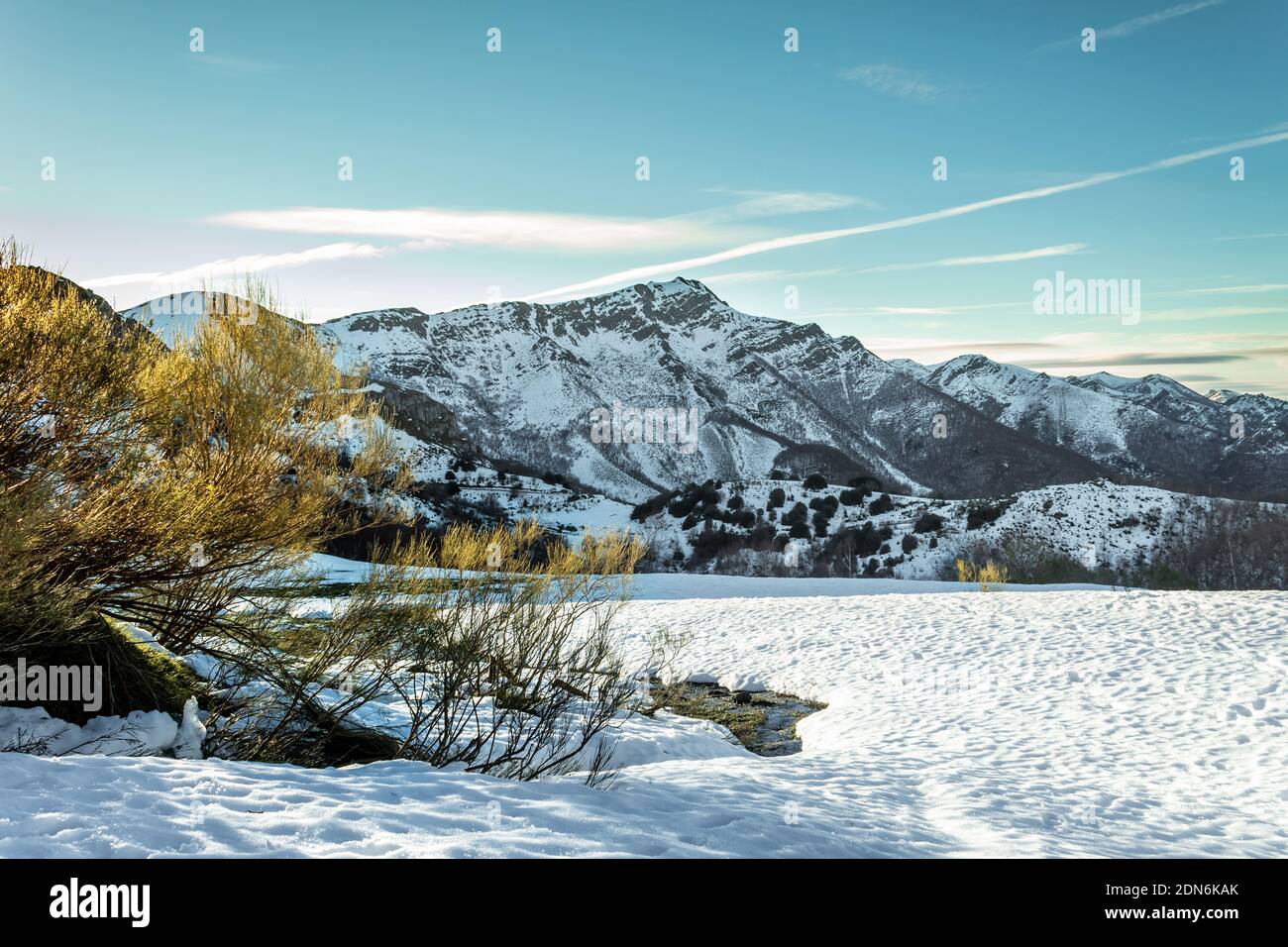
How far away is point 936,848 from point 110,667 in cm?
568

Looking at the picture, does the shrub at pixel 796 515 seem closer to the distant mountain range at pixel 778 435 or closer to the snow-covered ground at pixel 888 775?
the snow-covered ground at pixel 888 775

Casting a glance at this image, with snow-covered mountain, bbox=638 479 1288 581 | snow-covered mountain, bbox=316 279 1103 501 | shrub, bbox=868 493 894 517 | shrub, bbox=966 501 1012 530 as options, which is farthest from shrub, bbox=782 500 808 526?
snow-covered mountain, bbox=316 279 1103 501

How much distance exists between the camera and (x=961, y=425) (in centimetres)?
14638

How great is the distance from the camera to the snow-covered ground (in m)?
3.44

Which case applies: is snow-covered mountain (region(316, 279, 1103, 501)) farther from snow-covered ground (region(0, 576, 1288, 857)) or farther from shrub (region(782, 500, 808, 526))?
snow-covered ground (region(0, 576, 1288, 857))

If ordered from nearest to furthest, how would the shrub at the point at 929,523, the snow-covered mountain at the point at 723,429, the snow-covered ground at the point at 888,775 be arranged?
the snow-covered ground at the point at 888,775, the shrub at the point at 929,523, the snow-covered mountain at the point at 723,429

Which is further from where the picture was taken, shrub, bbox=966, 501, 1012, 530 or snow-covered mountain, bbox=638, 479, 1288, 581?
shrub, bbox=966, 501, 1012, 530

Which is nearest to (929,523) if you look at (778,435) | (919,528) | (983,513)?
(919,528)

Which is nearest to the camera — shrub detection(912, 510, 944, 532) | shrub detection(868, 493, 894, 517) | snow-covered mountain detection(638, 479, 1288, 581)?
snow-covered mountain detection(638, 479, 1288, 581)

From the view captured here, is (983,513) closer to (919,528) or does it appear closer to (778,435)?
(919,528)

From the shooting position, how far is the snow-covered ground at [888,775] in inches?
135

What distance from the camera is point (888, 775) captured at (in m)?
7.08

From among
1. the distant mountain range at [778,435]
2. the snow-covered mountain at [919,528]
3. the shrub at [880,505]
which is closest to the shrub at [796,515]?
the snow-covered mountain at [919,528]
